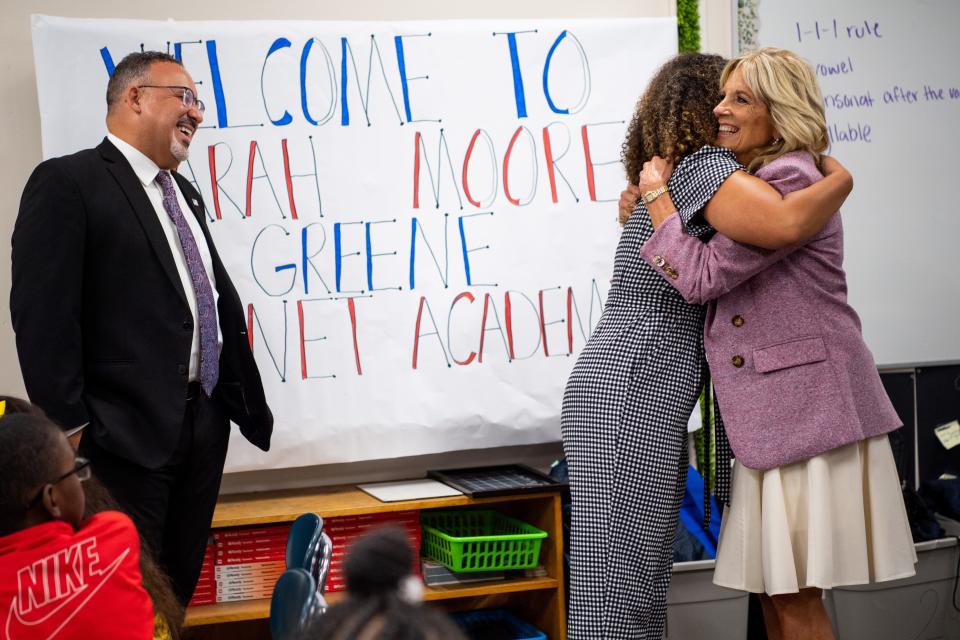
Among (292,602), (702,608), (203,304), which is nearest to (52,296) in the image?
(203,304)

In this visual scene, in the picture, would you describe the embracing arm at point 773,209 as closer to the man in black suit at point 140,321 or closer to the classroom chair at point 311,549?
the classroom chair at point 311,549

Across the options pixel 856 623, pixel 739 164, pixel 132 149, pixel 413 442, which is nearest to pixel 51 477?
pixel 132 149

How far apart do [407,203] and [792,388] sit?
1358 mm

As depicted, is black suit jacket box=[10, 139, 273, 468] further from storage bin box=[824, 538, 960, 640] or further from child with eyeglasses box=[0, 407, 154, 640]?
storage bin box=[824, 538, 960, 640]

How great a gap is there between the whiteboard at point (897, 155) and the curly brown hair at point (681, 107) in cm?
137

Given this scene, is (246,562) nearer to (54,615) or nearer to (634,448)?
(634,448)

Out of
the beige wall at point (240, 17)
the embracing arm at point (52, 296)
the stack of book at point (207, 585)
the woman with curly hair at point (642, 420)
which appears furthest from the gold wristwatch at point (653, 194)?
the stack of book at point (207, 585)

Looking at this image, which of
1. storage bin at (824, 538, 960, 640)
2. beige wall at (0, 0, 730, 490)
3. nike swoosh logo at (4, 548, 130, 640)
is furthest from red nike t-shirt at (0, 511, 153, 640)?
storage bin at (824, 538, 960, 640)

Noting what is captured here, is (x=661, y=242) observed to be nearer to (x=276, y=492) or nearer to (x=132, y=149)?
(x=132, y=149)

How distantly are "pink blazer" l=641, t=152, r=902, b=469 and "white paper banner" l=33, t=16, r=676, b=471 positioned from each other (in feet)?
3.42

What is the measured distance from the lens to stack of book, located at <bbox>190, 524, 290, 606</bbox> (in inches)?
102

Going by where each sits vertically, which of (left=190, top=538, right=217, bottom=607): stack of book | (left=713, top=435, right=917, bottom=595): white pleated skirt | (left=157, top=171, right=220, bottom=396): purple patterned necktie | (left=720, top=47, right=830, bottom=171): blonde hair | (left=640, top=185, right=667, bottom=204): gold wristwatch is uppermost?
(left=720, top=47, right=830, bottom=171): blonde hair

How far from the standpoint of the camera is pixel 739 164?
1869 millimetres

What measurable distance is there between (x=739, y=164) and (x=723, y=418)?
0.49 meters
